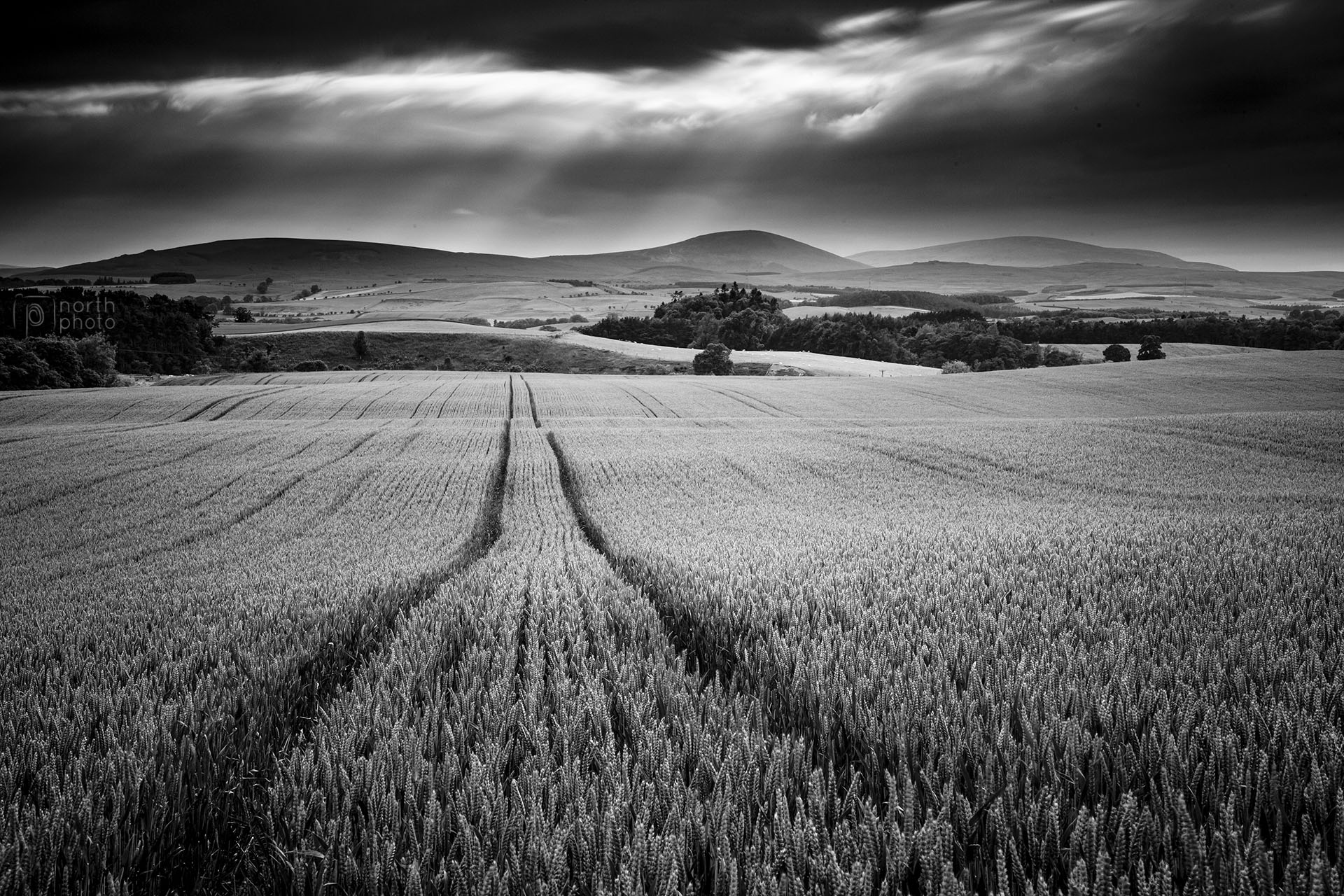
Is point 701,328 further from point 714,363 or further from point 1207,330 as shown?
point 1207,330

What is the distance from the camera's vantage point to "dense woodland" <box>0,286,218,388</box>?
70938 millimetres

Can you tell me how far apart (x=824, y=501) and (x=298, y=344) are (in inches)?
4087

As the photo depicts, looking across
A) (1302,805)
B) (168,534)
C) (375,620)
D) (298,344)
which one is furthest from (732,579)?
(298,344)

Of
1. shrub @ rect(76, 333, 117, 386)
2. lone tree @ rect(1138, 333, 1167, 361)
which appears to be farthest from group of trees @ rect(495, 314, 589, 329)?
lone tree @ rect(1138, 333, 1167, 361)

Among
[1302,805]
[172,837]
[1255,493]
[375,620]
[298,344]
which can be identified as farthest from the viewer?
[298,344]

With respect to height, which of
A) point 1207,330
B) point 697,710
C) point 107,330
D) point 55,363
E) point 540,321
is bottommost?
point 697,710

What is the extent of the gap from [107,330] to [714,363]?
3426 inches

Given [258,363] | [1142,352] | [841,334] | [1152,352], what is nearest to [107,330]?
[258,363]

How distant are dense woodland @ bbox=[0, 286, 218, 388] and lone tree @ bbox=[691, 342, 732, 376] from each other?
66.7 metres

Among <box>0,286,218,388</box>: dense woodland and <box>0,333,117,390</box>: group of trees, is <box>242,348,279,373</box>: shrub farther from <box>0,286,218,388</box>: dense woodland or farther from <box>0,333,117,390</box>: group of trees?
<box>0,333,117,390</box>: group of trees

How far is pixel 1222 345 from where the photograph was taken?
289 ft

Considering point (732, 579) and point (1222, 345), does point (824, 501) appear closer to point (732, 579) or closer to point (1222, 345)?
point (732, 579)

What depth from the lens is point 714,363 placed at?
268 feet

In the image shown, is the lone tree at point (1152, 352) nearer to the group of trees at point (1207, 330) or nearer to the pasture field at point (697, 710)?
the group of trees at point (1207, 330)
